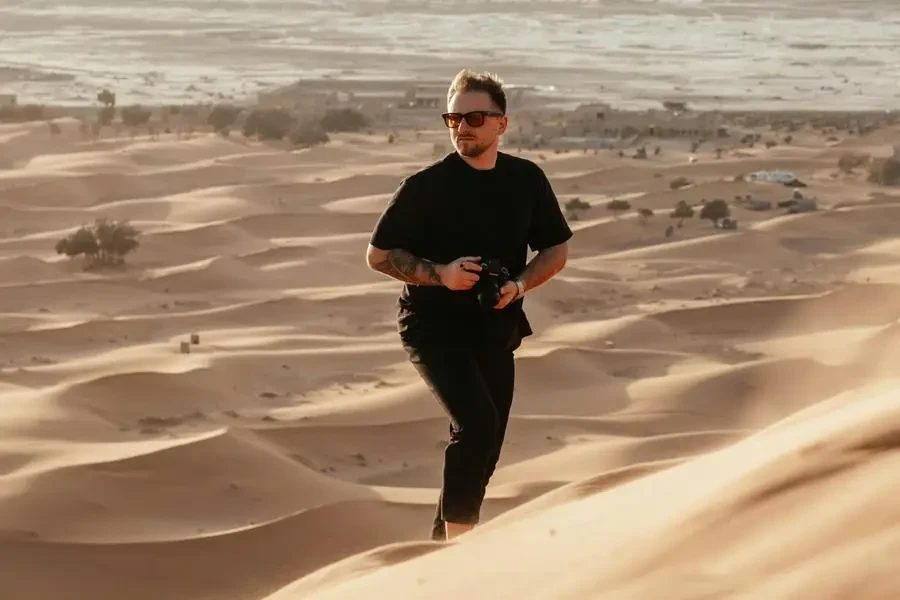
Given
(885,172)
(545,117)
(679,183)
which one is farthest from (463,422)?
(545,117)

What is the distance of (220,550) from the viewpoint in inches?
193

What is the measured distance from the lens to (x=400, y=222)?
3.50 metres

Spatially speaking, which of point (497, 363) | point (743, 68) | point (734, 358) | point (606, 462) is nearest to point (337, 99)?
point (743, 68)

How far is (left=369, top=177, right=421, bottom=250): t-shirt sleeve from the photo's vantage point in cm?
348

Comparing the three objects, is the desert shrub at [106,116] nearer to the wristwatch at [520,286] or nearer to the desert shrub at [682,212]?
the desert shrub at [682,212]

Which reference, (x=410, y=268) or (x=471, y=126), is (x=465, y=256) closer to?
(x=410, y=268)

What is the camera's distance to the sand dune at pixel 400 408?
2598mm

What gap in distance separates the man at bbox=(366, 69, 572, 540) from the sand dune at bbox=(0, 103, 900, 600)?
0.67 feet

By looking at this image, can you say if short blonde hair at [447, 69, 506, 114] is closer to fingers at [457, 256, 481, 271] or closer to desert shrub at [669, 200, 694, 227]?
fingers at [457, 256, 481, 271]

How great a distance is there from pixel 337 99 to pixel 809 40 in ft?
51.8

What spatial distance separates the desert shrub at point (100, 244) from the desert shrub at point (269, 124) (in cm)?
724

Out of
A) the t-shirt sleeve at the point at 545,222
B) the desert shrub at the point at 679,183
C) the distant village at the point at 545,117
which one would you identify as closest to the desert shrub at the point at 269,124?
the distant village at the point at 545,117

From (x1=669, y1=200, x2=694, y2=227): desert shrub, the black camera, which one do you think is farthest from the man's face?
(x1=669, y1=200, x2=694, y2=227): desert shrub

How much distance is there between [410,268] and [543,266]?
1.04ft
